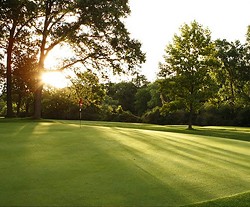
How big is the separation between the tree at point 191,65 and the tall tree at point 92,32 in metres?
5.68

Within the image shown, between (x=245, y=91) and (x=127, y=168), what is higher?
(x=245, y=91)

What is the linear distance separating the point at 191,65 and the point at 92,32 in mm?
10321

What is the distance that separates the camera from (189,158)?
31.0 feet

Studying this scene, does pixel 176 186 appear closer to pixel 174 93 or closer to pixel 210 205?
pixel 210 205

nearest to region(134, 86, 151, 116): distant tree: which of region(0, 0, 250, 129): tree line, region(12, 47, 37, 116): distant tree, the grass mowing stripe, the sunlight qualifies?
region(0, 0, 250, 129): tree line

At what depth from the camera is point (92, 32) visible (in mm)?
A: 29328

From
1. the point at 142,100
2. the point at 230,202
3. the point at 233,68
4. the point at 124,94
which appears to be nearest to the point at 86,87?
the point at 230,202

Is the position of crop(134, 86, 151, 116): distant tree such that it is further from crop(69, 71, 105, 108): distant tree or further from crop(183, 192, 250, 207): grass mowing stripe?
crop(183, 192, 250, 207): grass mowing stripe

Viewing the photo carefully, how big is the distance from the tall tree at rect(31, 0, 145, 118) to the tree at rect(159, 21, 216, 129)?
5.68 m

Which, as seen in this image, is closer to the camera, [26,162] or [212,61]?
[26,162]

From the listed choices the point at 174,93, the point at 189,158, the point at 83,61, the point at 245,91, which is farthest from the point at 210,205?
the point at 245,91

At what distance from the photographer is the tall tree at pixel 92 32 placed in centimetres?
2761

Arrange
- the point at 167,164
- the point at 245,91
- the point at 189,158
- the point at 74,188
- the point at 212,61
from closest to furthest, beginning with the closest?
the point at 74,188
the point at 167,164
the point at 189,158
the point at 212,61
the point at 245,91

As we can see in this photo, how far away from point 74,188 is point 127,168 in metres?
1.91
